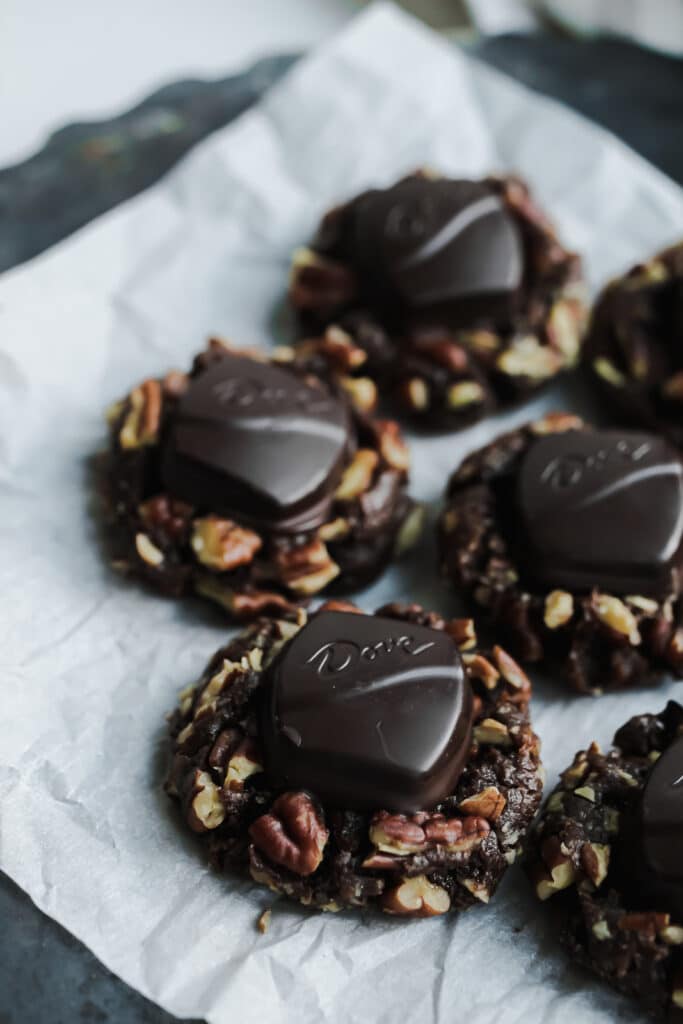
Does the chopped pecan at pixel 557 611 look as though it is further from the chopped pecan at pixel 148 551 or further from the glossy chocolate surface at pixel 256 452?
the chopped pecan at pixel 148 551

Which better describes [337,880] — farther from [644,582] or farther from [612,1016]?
[644,582]

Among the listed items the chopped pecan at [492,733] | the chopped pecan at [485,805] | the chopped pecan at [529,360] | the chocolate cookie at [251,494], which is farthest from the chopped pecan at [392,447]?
the chopped pecan at [485,805]

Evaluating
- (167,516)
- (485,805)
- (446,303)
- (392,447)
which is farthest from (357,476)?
(485,805)

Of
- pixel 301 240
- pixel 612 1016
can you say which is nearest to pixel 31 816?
pixel 612 1016

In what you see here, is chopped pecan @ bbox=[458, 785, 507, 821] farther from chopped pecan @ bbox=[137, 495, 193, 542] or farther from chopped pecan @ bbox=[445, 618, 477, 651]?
chopped pecan @ bbox=[137, 495, 193, 542]

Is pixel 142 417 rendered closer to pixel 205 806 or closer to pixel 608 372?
pixel 205 806

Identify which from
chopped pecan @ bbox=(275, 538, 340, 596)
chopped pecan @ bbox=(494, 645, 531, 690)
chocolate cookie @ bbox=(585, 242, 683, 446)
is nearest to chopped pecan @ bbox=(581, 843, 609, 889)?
chopped pecan @ bbox=(494, 645, 531, 690)
